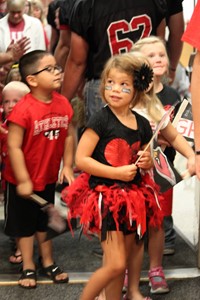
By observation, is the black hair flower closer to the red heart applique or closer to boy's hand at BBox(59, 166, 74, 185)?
the red heart applique

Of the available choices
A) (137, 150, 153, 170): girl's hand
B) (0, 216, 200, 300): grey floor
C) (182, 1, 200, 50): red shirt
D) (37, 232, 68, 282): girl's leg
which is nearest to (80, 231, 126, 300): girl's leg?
(137, 150, 153, 170): girl's hand

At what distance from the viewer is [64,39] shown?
367cm

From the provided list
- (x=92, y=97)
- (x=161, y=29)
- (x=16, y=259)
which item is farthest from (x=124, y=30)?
(x=16, y=259)

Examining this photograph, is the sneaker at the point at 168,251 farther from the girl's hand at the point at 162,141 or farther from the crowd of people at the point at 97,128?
the girl's hand at the point at 162,141

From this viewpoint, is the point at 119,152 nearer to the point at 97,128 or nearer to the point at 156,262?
the point at 97,128

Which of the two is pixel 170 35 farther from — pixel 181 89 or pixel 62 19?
pixel 181 89

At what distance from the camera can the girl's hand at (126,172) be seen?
241cm

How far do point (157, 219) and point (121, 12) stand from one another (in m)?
1.13

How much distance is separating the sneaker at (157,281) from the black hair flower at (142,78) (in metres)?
0.91

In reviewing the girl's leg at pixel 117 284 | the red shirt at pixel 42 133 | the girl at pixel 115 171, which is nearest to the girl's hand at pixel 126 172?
the girl at pixel 115 171

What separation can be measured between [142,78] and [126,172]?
0.37 meters

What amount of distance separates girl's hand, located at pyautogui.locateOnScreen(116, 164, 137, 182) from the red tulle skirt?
2.2 inches

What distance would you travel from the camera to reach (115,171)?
2412 millimetres

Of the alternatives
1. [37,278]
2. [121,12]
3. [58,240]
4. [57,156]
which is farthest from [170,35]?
[37,278]
